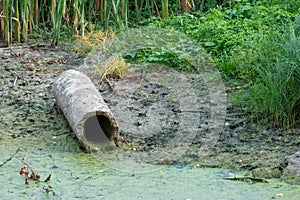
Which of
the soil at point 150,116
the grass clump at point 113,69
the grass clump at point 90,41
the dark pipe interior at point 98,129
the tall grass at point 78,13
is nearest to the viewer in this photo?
the soil at point 150,116

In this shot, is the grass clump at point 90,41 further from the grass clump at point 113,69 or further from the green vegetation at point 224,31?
the grass clump at point 113,69

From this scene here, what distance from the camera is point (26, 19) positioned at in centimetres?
716

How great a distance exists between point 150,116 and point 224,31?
143cm

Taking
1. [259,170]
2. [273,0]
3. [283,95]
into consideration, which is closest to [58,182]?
[259,170]

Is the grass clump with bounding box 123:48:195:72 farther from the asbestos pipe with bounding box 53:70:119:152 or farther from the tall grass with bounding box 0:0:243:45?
the asbestos pipe with bounding box 53:70:119:152

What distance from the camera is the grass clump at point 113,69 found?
6219 mm

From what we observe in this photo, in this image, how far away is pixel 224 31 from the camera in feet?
21.6

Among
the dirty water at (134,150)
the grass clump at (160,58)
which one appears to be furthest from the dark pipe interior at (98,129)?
the grass clump at (160,58)

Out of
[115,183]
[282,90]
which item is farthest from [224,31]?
[115,183]

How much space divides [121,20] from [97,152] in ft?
8.97

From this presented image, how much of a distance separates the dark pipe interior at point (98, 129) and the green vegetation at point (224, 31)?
100cm

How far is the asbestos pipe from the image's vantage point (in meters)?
4.90

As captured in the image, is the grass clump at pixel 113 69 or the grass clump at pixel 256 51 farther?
the grass clump at pixel 113 69

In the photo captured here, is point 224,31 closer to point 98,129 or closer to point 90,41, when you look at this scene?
point 90,41
